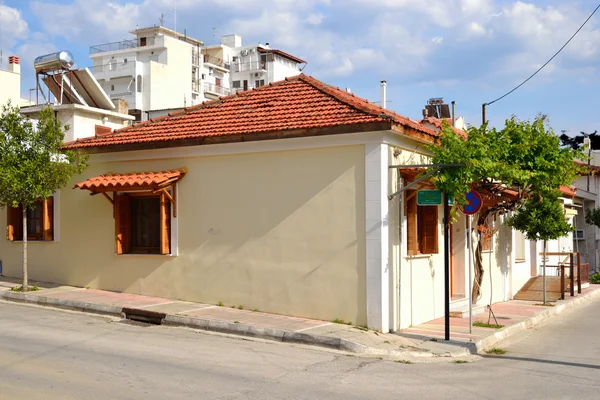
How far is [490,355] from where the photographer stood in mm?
11234

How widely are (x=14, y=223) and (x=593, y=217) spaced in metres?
24.4

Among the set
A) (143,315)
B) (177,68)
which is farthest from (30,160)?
(177,68)

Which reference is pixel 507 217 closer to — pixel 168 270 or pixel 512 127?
pixel 512 127

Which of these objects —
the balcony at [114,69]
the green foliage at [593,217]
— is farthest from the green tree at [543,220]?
the balcony at [114,69]

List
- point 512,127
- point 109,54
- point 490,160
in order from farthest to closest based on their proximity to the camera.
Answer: point 109,54, point 512,127, point 490,160

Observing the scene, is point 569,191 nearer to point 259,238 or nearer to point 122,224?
point 259,238

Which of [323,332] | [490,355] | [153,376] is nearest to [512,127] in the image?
[490,355]

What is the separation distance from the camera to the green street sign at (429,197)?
12.2 meters

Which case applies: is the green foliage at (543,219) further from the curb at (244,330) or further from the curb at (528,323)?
the curb at (244,330)

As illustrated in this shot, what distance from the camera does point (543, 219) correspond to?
17.9m

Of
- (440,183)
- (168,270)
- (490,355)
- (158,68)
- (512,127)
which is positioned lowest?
(490,355)

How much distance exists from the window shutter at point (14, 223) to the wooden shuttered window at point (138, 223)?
11.7 feet

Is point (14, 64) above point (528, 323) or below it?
above

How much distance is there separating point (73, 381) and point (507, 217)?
1499 centimetres
